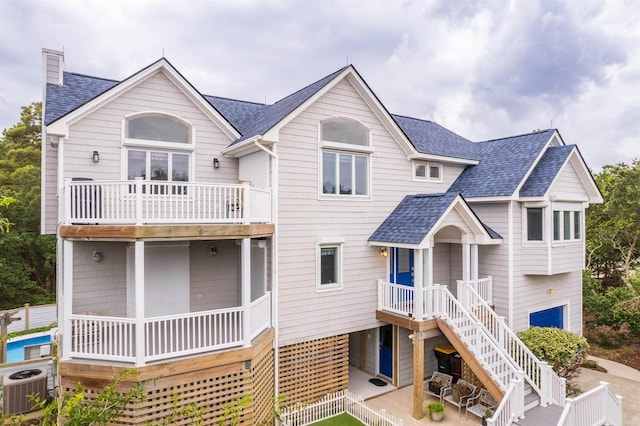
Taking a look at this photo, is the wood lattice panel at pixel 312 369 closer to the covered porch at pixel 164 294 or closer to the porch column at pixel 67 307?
the covered porch at pixel 164 294

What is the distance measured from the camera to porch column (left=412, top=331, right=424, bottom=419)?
10.3 meters

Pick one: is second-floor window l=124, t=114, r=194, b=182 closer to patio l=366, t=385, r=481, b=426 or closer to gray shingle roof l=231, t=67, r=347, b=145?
gray shingle roof l=231, t=67, r=347, b=145

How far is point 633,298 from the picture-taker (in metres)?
16.5

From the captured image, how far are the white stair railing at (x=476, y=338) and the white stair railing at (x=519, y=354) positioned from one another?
0.27 metres

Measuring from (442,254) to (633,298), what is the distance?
34.4ft

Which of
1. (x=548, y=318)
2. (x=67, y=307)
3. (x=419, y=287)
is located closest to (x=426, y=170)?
(x=419, y=287)

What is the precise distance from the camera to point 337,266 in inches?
441

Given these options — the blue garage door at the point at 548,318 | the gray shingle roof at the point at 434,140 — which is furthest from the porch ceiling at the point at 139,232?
the blue garage door at the point at 548,318

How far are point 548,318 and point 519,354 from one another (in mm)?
5294

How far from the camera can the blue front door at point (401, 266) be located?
12484 mm

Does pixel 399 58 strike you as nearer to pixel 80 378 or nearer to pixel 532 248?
pixel 532 248

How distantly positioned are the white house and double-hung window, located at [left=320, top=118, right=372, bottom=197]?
0.21 ft

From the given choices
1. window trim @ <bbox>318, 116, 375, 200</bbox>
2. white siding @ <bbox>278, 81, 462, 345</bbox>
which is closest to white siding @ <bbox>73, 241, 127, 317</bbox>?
white siding @ <bbox>278, 81, 462, 345</bbox>

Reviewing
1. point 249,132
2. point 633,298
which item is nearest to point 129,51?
point 249,132
